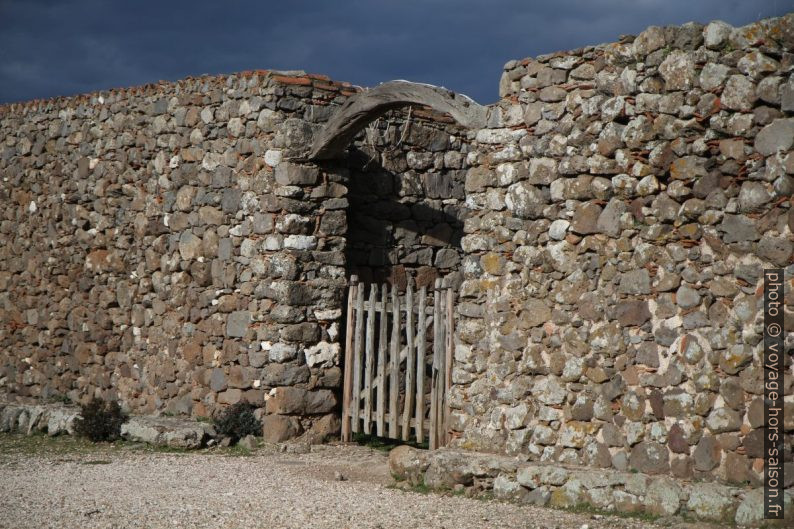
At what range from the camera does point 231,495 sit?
7.17 metres

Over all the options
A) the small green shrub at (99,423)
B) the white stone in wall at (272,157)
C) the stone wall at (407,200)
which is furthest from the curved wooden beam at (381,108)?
the small green shrub at (99,423)

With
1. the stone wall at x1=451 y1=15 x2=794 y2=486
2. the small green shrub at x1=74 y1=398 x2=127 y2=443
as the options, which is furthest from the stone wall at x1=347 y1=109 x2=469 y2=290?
the small green shrub at x1=74 y1=398 x2=127 y2=443

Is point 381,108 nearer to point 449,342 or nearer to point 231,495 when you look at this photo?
point 449,342

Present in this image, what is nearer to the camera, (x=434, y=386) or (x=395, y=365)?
(x=434, y=386)

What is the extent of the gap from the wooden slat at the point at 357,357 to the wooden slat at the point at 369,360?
0.08 metres

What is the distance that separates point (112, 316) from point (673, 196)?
741 centimetres

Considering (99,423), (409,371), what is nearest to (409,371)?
(409,371)

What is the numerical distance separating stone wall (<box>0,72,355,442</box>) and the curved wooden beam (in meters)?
0.29

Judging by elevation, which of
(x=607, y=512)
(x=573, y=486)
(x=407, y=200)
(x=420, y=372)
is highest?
(x=407, y=200)

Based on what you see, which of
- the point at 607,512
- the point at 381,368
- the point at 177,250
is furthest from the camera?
the point at 177,250

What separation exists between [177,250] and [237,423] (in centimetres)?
226

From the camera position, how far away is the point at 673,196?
6457 mm

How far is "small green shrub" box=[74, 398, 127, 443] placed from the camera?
388 inches

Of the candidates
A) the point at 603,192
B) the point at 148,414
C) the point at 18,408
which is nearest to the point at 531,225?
the point at 603,192
